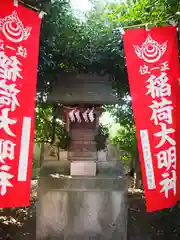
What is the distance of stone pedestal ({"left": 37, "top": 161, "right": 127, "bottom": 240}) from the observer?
654 cm

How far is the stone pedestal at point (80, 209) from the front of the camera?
6535mm

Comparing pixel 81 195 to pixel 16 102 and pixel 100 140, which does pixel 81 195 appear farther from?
pixel 16 102

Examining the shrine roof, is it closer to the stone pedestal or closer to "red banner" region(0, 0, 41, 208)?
A: the stone pedestal

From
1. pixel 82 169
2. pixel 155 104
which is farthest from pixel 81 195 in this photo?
pixel 155 104

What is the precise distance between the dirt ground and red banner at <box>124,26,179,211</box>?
2.21m

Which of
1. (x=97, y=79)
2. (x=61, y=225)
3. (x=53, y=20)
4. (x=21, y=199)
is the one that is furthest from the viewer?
(x=97, y=79)

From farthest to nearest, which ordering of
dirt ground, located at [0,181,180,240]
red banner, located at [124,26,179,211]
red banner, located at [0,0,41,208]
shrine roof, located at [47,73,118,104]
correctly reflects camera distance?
dirt ground, located at [0,181,180,240] → shrine roof, located at [47,73,118,104] → red banner, located at [124,26,179,211] → red banner, located at [0,0,41,208]

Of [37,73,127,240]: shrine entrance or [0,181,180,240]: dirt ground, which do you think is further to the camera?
[0,181,180,240]: dirt ground

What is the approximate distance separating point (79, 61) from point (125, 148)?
173 inches

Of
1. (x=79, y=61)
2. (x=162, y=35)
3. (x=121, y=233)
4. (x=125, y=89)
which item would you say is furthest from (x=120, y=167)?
(x=162, y=35)

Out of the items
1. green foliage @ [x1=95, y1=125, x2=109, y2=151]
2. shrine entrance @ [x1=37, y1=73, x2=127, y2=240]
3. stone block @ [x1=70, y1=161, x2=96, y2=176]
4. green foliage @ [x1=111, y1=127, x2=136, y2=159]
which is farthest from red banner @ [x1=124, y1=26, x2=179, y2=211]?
green foliage @ [x1=111, y1=127, x2=136, y2=159]

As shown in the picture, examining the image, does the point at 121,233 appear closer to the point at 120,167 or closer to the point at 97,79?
the point at 120,167

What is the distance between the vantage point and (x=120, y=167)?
7621 millimetres

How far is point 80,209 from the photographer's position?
6.55 metres
